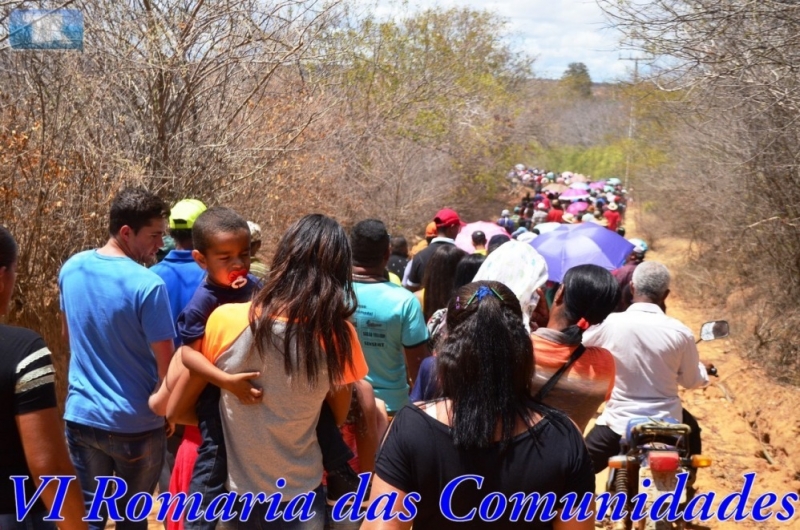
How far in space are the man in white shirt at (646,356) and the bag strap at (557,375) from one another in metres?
1.24

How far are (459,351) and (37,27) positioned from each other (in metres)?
5.46

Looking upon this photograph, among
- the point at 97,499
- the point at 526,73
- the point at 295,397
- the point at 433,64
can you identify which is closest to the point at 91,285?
the point at 97,499

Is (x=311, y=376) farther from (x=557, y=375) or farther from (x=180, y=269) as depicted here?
(x=180, y=269)

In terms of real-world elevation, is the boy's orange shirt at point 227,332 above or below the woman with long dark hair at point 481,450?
above

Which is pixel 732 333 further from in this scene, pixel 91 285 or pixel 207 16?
pixel 91 285

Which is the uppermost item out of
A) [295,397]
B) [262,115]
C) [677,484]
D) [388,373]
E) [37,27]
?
[37,27]

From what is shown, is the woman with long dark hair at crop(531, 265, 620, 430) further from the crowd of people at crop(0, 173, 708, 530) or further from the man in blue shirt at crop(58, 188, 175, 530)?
the man in blue shirt at crop(58, 188, 175, 530)

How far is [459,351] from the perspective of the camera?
2.66 m

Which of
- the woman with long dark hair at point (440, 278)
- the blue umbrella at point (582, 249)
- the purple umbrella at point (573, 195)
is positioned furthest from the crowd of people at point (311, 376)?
the purple umbrella at point (573, 195)

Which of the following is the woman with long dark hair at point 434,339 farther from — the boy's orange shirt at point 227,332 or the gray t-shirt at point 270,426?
the gray t-shirt at point 270,426

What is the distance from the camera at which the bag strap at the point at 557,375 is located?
3771 millimetres

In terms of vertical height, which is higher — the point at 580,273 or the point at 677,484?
the point at 580,273

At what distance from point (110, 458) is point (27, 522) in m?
1.23

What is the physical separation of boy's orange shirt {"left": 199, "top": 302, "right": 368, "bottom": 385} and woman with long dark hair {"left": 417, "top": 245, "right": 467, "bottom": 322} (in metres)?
2.57
